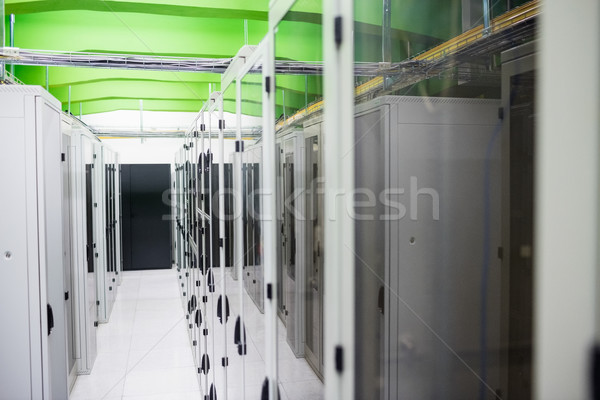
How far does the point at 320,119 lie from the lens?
7.19ft

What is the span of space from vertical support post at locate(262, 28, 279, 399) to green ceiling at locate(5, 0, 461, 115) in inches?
5.3

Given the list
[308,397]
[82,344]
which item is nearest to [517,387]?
[308,397]

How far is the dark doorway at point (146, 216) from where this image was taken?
11797 mm

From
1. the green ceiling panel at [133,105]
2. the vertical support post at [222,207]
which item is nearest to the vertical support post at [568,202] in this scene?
the vertical support post at [222,207]

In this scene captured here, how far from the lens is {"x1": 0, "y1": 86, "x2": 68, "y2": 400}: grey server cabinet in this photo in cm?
293

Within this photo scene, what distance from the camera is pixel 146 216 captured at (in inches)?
469

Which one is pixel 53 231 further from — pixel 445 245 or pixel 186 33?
pixel 186 33

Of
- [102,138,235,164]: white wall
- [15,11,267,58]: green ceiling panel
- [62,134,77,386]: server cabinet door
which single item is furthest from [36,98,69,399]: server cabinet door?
[102,138,235,164]: white wall

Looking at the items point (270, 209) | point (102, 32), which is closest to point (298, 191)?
point (270, 209)

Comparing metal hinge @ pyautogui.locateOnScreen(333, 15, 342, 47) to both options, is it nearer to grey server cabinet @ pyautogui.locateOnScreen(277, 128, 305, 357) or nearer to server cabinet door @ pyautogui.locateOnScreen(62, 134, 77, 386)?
grey server cabinet @ pyautogui.locateOnScreen(277, 128, 305, 357)

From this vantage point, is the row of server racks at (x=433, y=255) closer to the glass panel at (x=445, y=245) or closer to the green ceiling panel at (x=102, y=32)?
the glass panel at (x=445, y=245)

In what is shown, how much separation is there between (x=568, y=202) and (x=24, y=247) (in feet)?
10.6

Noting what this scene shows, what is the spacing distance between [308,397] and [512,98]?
1.91 meters

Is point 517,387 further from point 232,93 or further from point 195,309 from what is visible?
point 195,309
